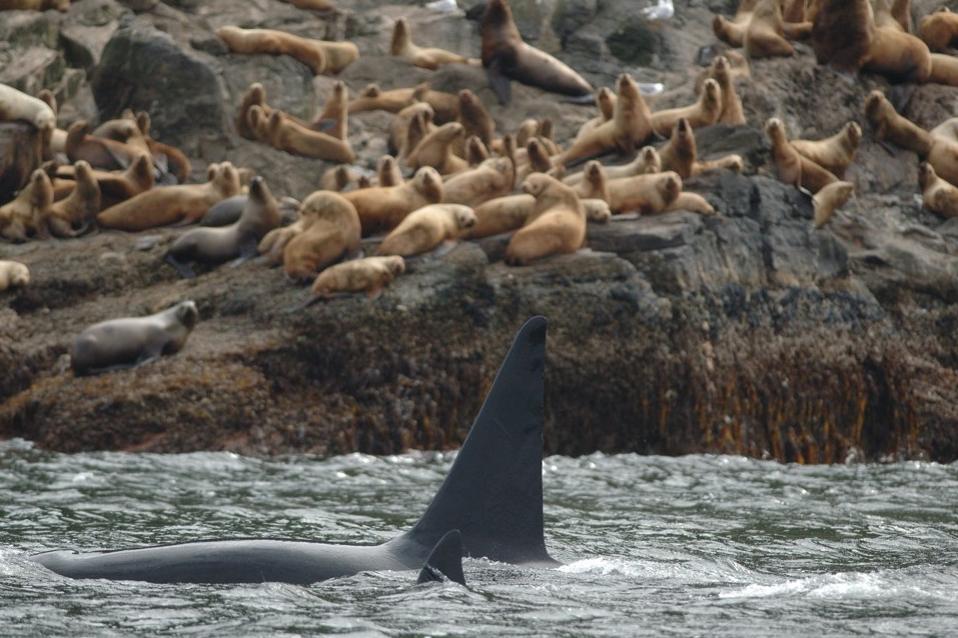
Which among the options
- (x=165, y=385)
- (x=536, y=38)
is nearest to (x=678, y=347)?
(x=165, y=385)

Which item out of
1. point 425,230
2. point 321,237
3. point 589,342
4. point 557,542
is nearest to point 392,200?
point 425,230

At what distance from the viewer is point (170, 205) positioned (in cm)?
1630

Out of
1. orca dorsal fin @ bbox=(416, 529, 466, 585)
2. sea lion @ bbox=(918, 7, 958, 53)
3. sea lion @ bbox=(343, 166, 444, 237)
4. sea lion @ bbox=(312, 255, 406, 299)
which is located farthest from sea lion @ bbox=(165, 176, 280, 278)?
sea lion @ bbox=(918, 7, 958, 53)

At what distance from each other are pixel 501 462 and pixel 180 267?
362 inches

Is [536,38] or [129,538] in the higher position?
[536,38]

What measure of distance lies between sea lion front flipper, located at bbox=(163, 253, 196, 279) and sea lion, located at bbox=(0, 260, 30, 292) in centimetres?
132

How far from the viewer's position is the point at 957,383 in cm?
1496

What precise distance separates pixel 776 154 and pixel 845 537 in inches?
317

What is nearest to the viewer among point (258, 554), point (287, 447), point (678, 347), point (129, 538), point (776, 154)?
point (258, 554)

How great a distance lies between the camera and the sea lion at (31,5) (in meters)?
22.2

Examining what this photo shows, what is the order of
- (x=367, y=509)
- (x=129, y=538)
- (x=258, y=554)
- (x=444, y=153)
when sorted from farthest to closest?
(x=444, y=153)
(x=367, y=509)
(x=129, y=538)
(x=258, y=554)

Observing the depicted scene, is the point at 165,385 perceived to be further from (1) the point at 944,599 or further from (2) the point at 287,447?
(1) the point at 944,599

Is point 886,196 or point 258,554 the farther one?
point 886,196

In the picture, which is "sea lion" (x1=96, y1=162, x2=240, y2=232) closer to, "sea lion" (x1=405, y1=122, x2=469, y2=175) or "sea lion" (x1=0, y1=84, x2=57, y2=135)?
"sea lion" (x1=0, y1=84, x2=57, y2=135)
